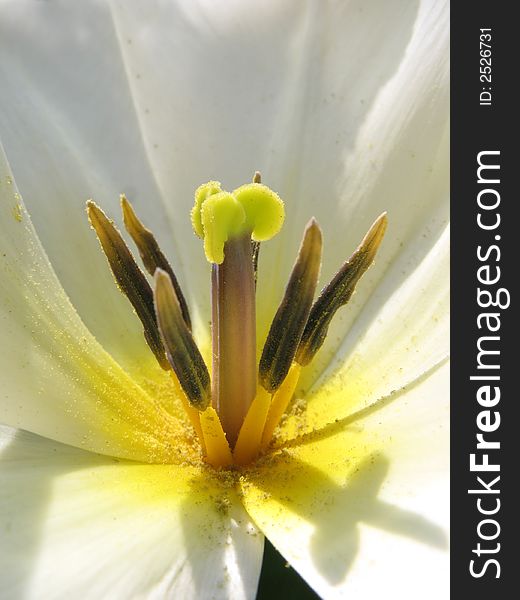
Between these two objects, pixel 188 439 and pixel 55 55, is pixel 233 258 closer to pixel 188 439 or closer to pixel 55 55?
pixel 188 439

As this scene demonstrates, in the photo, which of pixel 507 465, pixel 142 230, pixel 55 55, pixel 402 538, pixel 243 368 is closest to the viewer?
pixel 402 538

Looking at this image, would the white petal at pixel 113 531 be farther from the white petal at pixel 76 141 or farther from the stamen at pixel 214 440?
the white petal at pixel 76 141

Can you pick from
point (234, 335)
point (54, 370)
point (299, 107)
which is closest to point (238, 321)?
point (234, 335)

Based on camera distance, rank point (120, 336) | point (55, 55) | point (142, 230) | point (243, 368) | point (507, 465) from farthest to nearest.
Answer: point (55, 55) < point (120, 336) < point (142, 230) < point (243, 368) < point (507, 465)

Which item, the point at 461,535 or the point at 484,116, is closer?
the point at 461,535

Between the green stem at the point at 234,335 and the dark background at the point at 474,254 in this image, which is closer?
the dark background at the point at 474,254

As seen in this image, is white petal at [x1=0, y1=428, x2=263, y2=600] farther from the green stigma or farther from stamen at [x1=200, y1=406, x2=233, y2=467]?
the green stigma

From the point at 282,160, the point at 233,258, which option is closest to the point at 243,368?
the point at 233,258

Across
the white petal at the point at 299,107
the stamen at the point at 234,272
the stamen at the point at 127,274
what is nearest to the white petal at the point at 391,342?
the white petal at the point at 299,107
